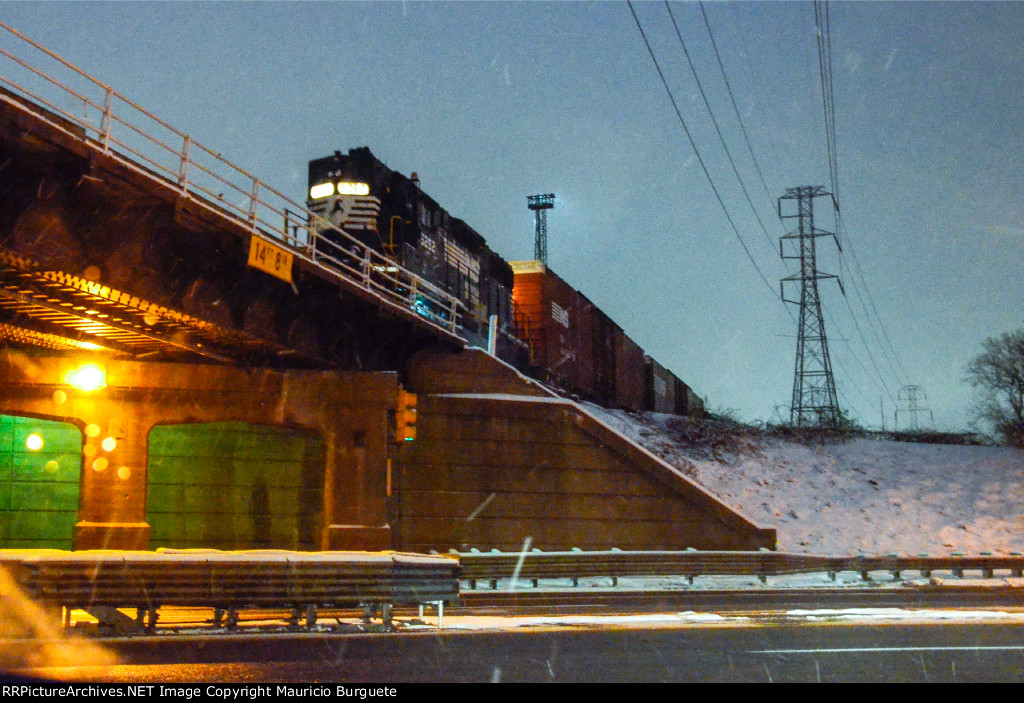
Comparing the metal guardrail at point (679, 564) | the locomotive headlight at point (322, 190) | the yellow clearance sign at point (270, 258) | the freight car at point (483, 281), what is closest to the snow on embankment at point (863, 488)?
the freight car at point (483, 281)

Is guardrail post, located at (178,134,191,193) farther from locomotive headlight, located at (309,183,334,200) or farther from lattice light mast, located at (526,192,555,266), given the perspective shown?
lattice light mast, located at (526,192,555,266)

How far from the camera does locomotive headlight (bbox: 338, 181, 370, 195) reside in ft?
84.4

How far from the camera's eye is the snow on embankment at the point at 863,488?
30.8 meters

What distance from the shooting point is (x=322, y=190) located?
26078 mm

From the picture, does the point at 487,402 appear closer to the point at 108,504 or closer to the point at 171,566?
the point at 108,504

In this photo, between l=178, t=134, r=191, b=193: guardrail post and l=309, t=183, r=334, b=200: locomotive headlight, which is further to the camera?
l=309, t=183, r=334, b=200: locomotive headlight

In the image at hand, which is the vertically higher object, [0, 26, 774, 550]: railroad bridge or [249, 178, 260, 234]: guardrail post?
[249, 178, 260, 234]: guardrail post

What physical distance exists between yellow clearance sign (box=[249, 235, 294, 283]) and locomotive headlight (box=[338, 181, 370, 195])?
8426 mm

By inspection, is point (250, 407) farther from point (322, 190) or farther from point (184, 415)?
point (322, 190)

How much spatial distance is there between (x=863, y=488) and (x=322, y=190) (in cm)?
2238

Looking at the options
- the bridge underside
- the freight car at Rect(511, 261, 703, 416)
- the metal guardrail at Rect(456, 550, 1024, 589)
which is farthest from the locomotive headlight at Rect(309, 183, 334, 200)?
the metal guardrail at Rect(456, 550, 1024, 589)

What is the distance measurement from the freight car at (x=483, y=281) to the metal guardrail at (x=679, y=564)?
295 inches

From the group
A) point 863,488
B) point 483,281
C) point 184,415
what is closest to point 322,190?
point 483,281

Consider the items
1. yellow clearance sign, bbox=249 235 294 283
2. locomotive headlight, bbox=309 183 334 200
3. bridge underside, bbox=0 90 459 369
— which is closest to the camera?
bridge underside, bbox=0 90 459 369
